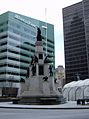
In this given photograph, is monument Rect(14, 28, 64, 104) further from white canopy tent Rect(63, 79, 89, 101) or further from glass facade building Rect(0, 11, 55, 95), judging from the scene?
glass facade building Rect(0, 11, 55, 95)

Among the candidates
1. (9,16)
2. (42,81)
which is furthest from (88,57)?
(42,81)

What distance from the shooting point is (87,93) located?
74000 millimetres

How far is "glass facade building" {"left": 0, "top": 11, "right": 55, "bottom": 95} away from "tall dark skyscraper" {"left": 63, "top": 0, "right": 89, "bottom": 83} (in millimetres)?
47441

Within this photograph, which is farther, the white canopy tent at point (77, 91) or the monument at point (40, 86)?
the white canopy tent at point (77, 91)

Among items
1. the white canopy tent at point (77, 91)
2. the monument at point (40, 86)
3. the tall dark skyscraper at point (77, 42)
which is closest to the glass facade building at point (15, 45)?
the white canopy tent at point (77, 91)

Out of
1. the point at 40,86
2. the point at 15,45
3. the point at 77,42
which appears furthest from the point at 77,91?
the point at 77,42

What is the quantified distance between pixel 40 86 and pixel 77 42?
13520cm

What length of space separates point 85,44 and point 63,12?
38.2 meters

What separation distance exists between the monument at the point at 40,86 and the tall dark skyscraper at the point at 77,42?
400 ft

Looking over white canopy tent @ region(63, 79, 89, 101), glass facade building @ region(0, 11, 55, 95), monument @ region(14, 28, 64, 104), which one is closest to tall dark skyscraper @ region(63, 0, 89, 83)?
glass facade building @ region(0, 11, 55, 95)

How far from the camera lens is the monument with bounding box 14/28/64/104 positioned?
43.2m

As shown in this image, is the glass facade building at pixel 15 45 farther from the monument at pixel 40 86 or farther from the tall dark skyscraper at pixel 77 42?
the monument at pixel 40 86

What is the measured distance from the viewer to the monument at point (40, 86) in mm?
43162

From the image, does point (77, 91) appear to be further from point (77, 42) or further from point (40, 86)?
point (77, 42)
